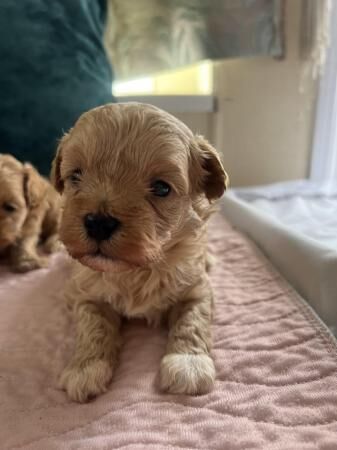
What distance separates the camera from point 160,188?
49.3 inches

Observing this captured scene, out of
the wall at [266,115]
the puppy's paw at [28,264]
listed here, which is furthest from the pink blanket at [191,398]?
the wall at [266,115]

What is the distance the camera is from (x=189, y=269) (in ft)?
4.91

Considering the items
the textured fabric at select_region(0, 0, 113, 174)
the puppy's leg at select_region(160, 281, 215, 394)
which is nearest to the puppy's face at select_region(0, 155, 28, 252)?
the textured fabric at select_region(0, 0, 113, 174)

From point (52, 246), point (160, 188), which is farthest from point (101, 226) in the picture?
point (52, 246)

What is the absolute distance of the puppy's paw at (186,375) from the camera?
1161mm

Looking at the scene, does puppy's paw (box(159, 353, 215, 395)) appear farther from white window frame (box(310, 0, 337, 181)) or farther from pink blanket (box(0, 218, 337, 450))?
white window frame (box(310, 0, 337, 181))

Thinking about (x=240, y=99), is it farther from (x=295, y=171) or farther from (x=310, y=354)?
(x=310, y=354)

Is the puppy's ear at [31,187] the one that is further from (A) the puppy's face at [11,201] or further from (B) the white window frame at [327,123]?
(B) the white window frame at [327,123]

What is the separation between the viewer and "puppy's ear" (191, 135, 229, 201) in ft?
4.49

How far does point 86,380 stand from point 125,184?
1.59ft

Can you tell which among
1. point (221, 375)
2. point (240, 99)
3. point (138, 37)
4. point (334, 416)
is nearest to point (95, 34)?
point (138, 37)

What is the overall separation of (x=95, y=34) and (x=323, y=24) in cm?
114

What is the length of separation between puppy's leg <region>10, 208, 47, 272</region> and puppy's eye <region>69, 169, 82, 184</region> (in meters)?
0.65

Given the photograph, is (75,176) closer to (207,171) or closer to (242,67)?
(207,171)
